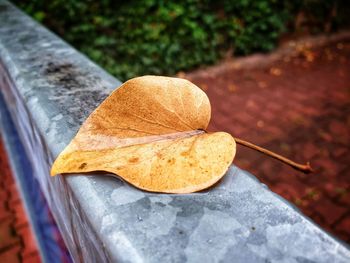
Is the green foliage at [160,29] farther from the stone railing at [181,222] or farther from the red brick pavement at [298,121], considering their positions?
the stone railing at [181,222]

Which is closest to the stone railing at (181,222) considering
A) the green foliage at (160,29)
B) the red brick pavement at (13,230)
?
the red brick pavement at (13,230)

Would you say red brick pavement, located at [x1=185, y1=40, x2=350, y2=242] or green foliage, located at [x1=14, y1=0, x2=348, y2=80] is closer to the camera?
red brick pavement, located at [x1=185, y1=40, x2=350, y2=242]

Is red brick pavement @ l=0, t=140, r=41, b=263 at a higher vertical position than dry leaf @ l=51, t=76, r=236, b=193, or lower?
lower

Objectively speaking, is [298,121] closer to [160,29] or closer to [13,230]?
[160,29]

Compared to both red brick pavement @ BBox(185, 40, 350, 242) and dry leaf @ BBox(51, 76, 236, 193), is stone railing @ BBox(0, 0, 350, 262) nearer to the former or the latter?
dry leaf @ BBox(51, 76, 236, 193)

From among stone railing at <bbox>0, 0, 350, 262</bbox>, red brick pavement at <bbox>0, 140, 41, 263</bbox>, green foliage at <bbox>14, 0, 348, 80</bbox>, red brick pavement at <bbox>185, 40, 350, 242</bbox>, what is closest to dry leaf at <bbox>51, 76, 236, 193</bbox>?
stone railing at <bbox>0, 0, 350, 262</bbox>

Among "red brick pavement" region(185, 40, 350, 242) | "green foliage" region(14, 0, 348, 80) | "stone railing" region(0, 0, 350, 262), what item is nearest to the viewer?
"stone railing" region(0, 0, 350, 262)
